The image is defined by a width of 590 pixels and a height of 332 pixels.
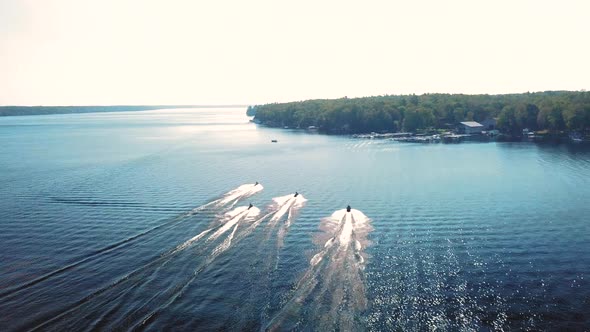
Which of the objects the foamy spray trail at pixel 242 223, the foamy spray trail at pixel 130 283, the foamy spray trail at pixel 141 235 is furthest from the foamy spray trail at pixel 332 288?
the foamy spray trail at pixel 141 235

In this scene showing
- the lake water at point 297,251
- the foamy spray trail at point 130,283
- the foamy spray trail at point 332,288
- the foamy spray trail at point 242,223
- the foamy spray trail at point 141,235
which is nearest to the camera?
the foamy spray trail at point 332,288

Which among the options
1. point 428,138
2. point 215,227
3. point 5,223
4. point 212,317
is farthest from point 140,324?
point 428,138

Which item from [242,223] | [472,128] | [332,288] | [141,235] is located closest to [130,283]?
[141,235]

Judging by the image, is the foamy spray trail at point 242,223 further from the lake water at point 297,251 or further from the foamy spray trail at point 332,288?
the foamy spray trail at point 332,288

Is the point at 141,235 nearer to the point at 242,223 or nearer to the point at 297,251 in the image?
the point at 242,223

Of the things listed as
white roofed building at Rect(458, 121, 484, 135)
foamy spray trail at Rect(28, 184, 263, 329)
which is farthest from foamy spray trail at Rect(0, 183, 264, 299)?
white roofed building at Rect(458, 121, 484, 135)

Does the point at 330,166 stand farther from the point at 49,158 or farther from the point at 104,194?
the point at 49,158
